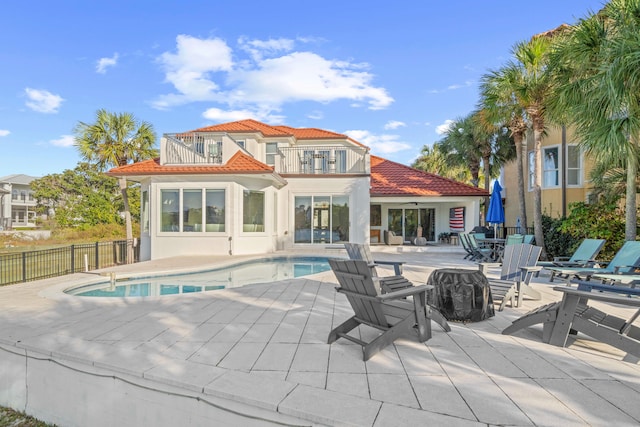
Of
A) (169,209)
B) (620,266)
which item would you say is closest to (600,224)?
(620,266)

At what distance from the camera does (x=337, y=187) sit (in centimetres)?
1683

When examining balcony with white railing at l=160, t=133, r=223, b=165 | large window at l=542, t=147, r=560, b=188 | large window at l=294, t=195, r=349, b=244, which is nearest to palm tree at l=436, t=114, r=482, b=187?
large window at l=542, t=147, r=560, b=188

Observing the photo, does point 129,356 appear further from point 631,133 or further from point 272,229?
point 272,229

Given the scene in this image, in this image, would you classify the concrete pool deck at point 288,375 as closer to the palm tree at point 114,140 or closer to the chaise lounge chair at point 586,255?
the chaise lounge chair at point 586,255

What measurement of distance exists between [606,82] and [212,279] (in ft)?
34.7

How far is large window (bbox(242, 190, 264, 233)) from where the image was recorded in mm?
14695

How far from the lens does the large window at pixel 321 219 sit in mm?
16891

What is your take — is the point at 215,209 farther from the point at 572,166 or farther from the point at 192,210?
the point at 572,166

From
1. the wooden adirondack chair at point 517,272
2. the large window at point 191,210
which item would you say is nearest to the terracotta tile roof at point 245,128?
the large window at point 191,210

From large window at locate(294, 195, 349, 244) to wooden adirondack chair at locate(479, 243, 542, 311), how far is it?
1045 centimetres

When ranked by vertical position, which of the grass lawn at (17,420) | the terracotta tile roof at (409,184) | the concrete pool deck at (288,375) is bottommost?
the grass lawn at (17,420)

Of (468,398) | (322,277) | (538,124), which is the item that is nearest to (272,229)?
(322,277)

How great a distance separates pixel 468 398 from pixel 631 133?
8.76 m

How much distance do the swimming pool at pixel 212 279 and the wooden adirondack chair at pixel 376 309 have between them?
5.10 metres
